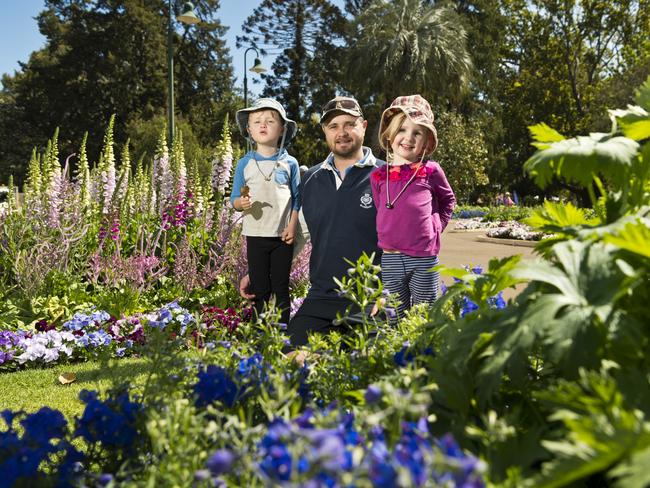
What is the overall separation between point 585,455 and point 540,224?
0.72 metres

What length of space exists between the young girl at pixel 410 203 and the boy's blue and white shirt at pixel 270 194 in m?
0.94

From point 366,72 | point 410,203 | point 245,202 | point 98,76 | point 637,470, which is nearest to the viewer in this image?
point 637,470

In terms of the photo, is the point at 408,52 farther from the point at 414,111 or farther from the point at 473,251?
the point at 414,111

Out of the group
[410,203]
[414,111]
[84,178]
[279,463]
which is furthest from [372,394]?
[84,178]

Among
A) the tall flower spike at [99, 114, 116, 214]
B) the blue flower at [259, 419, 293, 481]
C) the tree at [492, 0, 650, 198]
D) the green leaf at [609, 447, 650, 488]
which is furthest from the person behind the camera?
the tree at [492, 0, 650, 198]

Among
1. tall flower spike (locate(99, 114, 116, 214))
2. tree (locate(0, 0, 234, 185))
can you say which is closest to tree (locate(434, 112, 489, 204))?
tree (locate(0, 0, 234, 185))

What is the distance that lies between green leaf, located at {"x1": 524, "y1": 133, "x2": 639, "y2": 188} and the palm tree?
100 ft

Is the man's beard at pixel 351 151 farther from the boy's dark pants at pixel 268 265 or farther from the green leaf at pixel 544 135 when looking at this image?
the green leaf at pixel 544 135

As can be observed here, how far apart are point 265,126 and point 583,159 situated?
11.0 ft

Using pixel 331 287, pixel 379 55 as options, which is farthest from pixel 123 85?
pixel 331 287

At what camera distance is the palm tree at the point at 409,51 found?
30.5 m

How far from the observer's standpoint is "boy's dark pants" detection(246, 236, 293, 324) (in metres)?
4.35

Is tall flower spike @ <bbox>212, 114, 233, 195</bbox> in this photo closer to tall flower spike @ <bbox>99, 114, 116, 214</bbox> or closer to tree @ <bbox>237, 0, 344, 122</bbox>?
tall flower spike @ <bbox>99, 114, 116, 214</bbox>

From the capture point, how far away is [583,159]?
1.20 m
